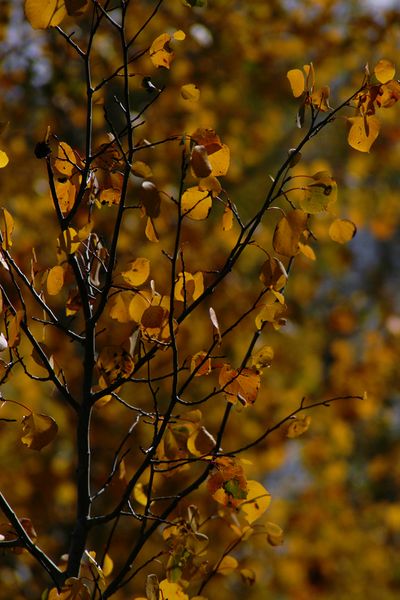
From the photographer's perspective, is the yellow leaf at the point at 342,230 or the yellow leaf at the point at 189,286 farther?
the yellow leaf at the point at 342,230

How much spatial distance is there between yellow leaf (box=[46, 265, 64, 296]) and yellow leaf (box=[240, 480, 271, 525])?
1.34 feet

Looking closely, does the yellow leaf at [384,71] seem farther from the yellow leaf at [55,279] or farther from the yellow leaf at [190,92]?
the yellow leaf at [55,279]

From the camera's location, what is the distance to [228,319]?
178 inches

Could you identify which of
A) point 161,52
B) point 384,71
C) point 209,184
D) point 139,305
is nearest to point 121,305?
point 139,305

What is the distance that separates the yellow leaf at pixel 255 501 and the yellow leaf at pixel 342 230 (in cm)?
40

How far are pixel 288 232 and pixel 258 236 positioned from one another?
410cm

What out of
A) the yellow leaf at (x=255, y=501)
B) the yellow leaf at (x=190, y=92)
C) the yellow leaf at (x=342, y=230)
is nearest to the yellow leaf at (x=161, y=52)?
the yellow leaf at (x=190, y=92)

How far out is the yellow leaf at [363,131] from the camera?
108cm

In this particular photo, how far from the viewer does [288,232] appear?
44.1 inches

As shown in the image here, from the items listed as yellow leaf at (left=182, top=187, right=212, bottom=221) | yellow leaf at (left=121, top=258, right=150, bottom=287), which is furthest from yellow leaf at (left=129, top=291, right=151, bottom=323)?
yellow leaf at (left=182, top=187, right=212, bottom=221)

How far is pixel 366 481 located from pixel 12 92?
5.74 metres

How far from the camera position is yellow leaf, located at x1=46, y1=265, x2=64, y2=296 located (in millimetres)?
1167

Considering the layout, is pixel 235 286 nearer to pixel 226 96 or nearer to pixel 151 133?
pixel 151 133

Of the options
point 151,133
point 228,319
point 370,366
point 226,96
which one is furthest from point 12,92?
point 370,366
